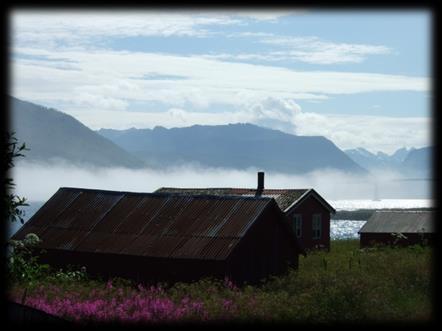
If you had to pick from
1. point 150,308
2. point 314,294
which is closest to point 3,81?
point 150,308

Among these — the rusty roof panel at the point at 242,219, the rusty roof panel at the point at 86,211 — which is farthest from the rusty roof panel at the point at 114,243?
the rusty roof panel at the point at 242,219

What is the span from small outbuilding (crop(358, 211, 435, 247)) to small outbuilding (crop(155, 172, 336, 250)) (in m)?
4.13

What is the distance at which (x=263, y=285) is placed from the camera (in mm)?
22281

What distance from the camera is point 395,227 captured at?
50219 mm

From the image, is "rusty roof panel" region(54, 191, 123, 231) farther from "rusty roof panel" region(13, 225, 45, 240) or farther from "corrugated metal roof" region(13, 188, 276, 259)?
"rusty roof panel" region(13, 225, 45, 240)

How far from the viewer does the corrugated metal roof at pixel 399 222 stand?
159 ft

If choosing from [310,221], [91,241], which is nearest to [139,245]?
[91,241]

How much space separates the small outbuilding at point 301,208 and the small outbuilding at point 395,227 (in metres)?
4.13

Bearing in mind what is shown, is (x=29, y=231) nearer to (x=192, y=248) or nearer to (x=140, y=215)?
(x=140, y=215)

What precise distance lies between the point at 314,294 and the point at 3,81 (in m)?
13.4

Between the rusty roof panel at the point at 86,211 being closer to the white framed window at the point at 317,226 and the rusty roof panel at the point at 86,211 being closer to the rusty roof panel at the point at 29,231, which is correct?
the rusty roof panel at the point at 29,231

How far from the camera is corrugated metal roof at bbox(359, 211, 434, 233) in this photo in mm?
A: 48500

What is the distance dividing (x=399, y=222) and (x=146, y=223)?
3094cm

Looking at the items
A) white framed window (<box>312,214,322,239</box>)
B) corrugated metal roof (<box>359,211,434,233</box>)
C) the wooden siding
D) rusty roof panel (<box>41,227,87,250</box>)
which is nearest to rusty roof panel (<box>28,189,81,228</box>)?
rusty roof panel (<box>41,227,87,250</box>)
